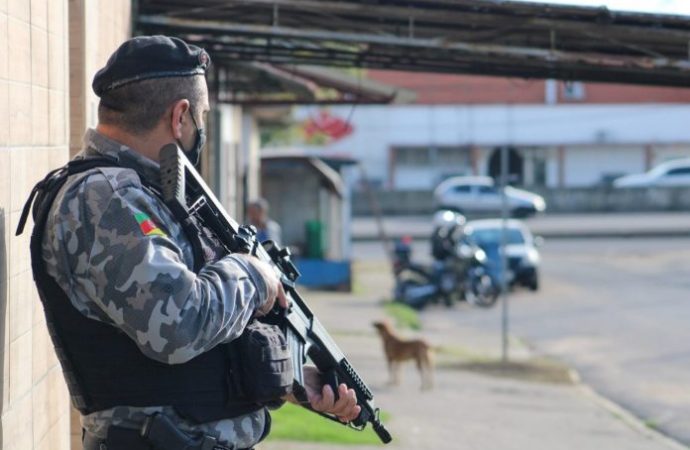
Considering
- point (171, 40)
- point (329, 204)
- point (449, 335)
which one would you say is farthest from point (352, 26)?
point (329, 204)

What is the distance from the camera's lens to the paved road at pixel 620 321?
45.2ft

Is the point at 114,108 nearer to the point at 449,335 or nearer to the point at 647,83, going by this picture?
the point at 647,83

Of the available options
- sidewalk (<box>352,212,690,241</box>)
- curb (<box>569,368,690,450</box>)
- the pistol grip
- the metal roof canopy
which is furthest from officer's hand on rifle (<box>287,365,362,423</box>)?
sidewalk (<box>352,212,690,241</box>)

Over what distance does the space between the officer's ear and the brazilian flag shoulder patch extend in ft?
0.92

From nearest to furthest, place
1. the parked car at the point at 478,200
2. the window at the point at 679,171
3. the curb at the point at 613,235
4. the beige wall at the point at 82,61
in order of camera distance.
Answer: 1. the beige wall at the point at 82,61
2. the curb at the point at 613,235
3. the parked car at the point at 478,200
4. the window at the point at 679,171

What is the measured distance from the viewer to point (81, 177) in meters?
3.18

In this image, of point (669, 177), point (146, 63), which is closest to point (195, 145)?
point (146, 63)

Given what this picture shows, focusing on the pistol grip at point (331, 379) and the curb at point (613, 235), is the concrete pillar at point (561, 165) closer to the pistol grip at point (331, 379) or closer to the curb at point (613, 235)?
the curb at point (613, 235)

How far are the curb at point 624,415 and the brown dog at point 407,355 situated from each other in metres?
1.73

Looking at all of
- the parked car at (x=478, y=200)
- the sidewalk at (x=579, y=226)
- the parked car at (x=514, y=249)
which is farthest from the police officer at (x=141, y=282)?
the parked car at (x=478, y=200)

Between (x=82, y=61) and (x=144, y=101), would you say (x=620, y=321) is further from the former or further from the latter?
(x=144, y=101)

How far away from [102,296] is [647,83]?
736cm

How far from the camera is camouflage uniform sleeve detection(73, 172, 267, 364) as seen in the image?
3.01 m

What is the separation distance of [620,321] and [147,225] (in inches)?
693
